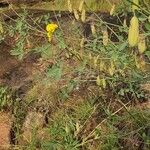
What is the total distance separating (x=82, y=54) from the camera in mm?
2881

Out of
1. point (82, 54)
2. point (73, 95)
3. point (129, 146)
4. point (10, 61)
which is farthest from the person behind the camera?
point (10, 61)

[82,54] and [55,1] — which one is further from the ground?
[82,54]

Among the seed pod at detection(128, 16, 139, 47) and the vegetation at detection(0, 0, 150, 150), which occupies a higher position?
the seed pod at detection(128, 16, 139, 47)

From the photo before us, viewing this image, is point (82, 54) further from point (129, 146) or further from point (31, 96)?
point (31, 96)

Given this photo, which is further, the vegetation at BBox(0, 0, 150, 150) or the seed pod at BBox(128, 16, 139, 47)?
the vegetation at BBox(0, 0, 150, 150)

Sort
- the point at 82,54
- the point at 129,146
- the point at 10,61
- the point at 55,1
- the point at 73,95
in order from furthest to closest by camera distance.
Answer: the point at 55,1 < the point at 10,61 < the point at 73,95 < the point at 129,146 < the point at 82,54

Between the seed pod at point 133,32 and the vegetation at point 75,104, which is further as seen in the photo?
the vegetation at point 75,104

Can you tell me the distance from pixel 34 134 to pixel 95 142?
476 mm

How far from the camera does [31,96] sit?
3.97 metres

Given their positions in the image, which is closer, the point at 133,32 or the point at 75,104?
the point at 133,32

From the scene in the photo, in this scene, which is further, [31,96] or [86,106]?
[31,96]

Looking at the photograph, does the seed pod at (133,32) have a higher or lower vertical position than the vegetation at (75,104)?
higher

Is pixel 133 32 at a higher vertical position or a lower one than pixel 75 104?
higher

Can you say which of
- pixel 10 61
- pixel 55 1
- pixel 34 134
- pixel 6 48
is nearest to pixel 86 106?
pixel 34 134
